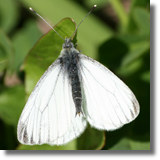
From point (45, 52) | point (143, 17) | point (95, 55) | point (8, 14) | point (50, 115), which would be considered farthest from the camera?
point (8, 14)

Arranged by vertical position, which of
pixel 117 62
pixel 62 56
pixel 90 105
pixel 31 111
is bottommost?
pixel 31 111

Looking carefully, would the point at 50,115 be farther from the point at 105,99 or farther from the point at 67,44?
the point at 67,44

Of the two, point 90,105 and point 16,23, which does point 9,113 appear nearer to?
point 90,105

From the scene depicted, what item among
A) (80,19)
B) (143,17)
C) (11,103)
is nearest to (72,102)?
(11,103)

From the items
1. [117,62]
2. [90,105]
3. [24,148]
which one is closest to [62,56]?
[90,105]

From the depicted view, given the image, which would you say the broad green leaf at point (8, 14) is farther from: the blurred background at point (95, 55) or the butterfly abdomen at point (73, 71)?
the butterfly abdomen at point (73, 71)

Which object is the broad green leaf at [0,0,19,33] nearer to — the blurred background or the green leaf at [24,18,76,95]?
the blurred background
